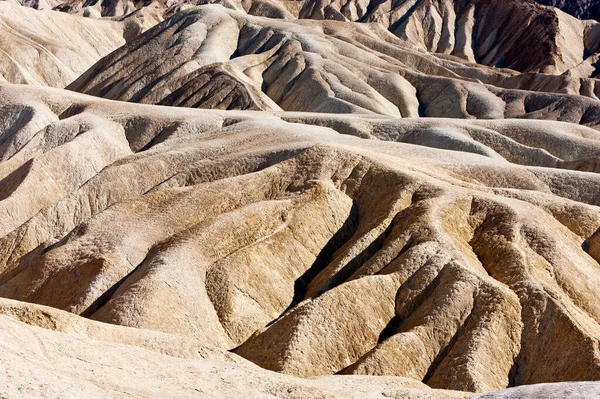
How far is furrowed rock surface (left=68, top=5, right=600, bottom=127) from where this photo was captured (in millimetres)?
110312

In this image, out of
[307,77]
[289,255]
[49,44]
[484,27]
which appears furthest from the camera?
[484,27]

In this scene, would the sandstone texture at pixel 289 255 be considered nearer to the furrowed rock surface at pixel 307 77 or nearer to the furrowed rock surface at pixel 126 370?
the furrowed rock surface at pixel 126 370

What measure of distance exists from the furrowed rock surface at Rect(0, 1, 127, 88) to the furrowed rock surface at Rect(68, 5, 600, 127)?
8210mm

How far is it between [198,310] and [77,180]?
28160 millimetres

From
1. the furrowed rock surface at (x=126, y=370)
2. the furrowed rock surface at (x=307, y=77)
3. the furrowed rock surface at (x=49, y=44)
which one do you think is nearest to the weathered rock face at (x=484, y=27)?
the furrowed rock surface at (x=49, y=44)

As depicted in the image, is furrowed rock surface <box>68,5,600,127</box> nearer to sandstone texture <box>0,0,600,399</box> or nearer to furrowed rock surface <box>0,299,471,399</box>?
sandstone texture <box>0,0,600,399</box>

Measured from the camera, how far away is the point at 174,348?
3064 cm

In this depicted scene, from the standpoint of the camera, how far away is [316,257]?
50594 mm

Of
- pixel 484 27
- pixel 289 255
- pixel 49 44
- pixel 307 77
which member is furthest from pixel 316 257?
pixel 484 27

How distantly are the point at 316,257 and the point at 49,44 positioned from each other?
349 ft

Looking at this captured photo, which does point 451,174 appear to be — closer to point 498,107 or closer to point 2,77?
point 498,107

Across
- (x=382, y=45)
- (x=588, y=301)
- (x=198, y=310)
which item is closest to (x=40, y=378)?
(x=198, y=310)

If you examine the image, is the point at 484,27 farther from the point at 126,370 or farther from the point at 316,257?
the point at 126,370

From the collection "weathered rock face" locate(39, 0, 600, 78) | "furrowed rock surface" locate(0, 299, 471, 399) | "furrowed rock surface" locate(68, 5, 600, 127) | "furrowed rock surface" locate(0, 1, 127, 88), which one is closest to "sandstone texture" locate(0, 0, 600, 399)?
"furrowed rock surface" locate(0, 299, 471, 399)
